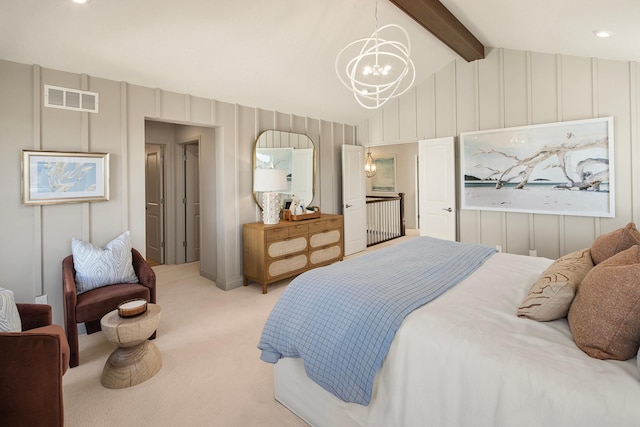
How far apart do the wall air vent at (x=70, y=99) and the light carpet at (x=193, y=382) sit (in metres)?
2.10

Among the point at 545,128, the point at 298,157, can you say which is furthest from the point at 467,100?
the point at 298,157

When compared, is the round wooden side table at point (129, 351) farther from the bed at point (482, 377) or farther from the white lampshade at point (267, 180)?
the white lampshade at point (267, 180)

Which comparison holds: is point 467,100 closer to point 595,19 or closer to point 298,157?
point 595,19

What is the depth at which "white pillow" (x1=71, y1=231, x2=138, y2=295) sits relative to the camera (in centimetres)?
277

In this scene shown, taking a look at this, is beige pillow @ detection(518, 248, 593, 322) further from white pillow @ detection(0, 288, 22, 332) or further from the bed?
white pillow @ detection(0, 288, 22, 332)

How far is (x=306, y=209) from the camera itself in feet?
16.2

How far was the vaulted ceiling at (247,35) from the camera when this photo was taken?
2.52m

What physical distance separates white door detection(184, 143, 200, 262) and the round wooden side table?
3277 millimetres

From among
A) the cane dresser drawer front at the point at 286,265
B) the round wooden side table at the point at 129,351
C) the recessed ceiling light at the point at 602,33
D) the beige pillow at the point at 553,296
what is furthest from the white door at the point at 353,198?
the beige pillow at the point at 553,296

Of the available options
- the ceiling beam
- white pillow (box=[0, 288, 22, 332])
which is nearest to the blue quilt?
white pillow (box=[0, 288, 22, 332])

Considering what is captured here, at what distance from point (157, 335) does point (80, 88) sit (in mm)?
2375

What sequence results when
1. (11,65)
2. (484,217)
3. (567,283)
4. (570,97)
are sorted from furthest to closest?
(484,217) → (570,97) → (11,65) → (567,283)

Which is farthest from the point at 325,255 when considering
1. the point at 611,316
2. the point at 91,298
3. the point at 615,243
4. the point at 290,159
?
the point at 611,316

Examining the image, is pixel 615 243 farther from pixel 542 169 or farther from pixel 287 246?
pixel 287 246
